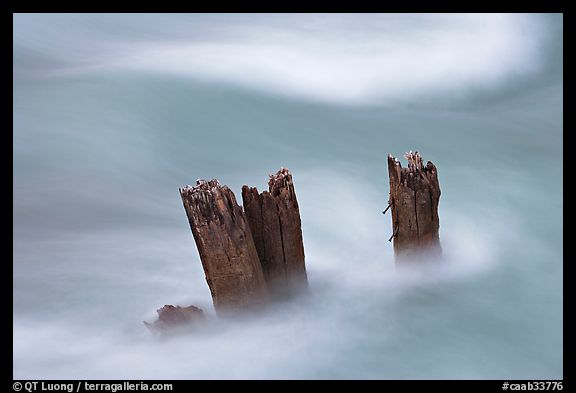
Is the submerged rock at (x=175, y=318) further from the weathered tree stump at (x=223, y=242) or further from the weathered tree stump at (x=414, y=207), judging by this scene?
the weathered tree stump at (x=414, y=207)

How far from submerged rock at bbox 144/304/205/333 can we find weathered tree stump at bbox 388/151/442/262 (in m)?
1.43

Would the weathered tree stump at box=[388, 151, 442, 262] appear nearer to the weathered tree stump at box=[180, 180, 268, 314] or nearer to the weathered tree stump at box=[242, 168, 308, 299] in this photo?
the weathered tree stump at box=[242, 168, 308, 299]

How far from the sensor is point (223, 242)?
6.52 meters

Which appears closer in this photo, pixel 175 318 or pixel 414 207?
pixel 175 318

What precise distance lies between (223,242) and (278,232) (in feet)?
1.56

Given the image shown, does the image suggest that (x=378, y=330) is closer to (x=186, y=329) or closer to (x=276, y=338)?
(x=276, y=338)

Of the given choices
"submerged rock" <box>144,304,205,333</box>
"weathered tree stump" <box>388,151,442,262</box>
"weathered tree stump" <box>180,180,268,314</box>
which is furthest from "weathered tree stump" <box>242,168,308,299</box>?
"weathered tree stump" <box>388,151,442,262</box>

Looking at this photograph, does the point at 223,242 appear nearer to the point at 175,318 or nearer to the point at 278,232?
the point at 278,232

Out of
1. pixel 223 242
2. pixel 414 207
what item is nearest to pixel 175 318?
pixel 223 242

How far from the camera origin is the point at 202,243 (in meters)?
6.54

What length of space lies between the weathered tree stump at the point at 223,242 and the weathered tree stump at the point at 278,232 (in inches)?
7.8

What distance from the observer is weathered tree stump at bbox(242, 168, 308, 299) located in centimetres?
677

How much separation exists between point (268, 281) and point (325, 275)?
1.82 feet

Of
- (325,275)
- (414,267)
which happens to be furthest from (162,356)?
(414,267)
